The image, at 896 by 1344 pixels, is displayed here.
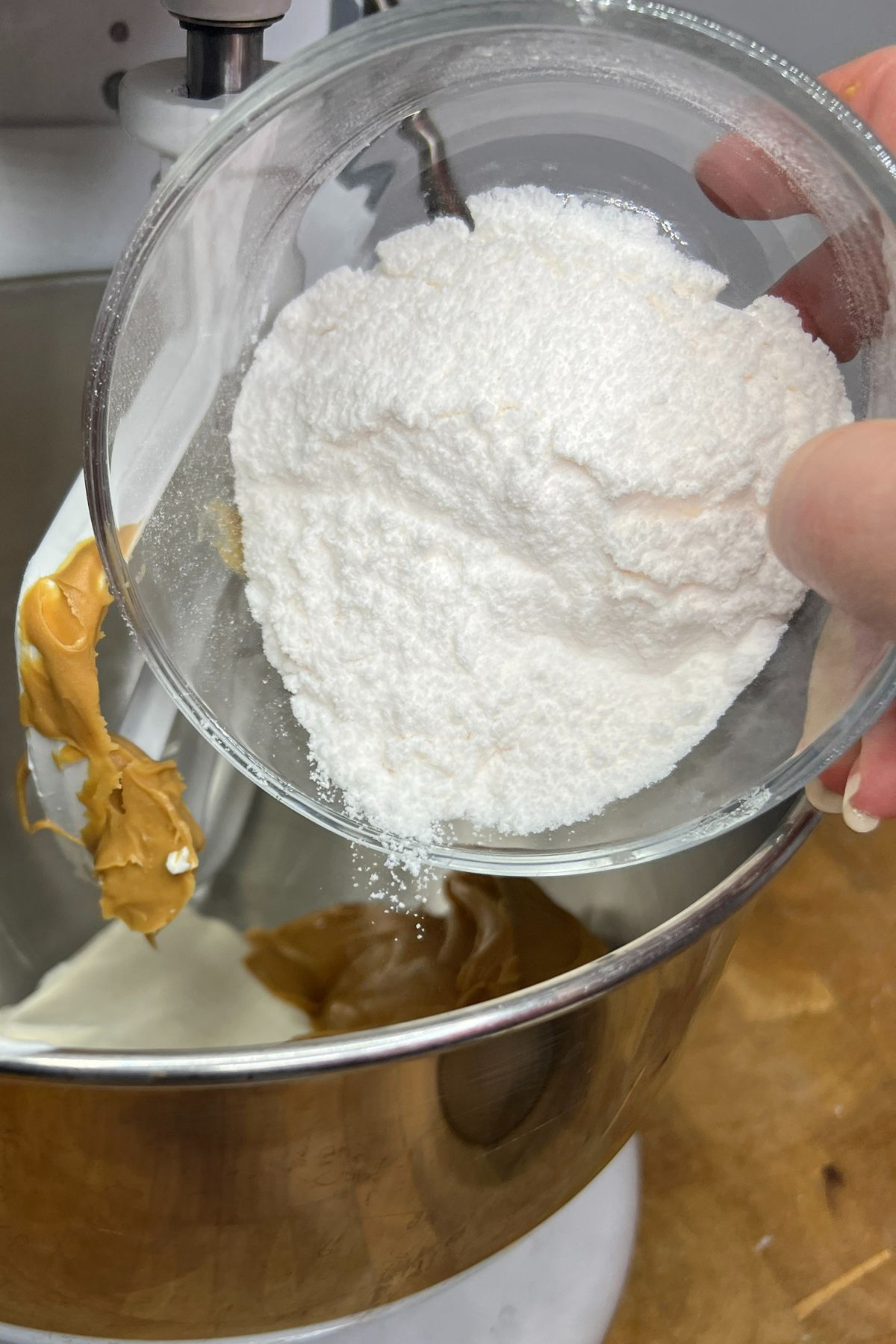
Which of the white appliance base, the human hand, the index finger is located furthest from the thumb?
the white appliance base

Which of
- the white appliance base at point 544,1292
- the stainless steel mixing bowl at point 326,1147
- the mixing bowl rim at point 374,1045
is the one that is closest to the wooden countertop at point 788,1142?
the white appliance base at point 544,1292

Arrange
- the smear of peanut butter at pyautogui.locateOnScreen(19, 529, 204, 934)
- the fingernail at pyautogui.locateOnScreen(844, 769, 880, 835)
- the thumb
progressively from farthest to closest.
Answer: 1. the smear of peanut butter at pyautogui.locateOnScreen(19, 529, 204, 934)
2. the fingernail at pyautogui.locateOnScreen(844, 769, 880, 835)
3. the thumb

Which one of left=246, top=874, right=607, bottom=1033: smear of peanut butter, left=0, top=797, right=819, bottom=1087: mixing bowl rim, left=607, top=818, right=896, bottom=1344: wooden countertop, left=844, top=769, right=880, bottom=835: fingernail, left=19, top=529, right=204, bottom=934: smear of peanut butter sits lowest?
left=607, top=818, right=896, bottom=1344: wooden countertop

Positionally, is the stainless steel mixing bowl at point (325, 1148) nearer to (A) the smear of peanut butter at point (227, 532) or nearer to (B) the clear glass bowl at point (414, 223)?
(B) the clear glass bowl at point (414, 223)

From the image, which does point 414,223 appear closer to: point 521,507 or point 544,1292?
point 521,507

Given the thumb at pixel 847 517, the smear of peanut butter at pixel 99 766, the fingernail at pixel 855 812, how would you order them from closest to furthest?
the thumb at pixel 847 517, the fingernail at pixel 855 812, the smear of peanut butter at pixel 99 766

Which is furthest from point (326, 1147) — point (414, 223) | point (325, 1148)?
point (414, 223)

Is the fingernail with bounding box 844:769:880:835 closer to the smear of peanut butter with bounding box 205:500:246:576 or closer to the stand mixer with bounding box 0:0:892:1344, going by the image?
the stand mixer with bounding box 0:0:892:1344
